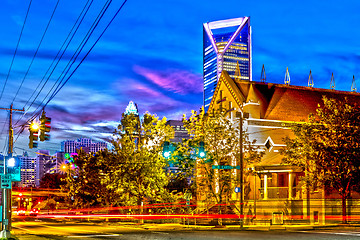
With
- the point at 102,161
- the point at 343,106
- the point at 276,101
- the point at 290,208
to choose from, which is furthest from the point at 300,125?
the point at 102,161

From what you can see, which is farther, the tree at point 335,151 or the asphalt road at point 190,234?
the tree at point 335,151

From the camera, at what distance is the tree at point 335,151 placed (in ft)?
139

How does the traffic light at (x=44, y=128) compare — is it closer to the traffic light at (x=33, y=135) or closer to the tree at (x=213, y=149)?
the traffic light at (x=33, y=135)

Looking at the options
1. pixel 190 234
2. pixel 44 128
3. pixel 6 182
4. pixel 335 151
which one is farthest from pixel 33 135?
pixel 335 151

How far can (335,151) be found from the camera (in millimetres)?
42875

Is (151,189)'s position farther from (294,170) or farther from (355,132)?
(355,132)

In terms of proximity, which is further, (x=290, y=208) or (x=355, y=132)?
(x=290, y=208)

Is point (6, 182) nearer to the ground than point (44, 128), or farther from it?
nearer to the ground

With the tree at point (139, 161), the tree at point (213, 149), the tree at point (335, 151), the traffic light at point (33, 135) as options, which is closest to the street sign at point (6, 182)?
the traffic light at point (33, 135)

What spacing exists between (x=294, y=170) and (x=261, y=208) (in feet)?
19.0

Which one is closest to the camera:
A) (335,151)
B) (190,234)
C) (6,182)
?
(6,182)

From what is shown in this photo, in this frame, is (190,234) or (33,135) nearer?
(33,135)

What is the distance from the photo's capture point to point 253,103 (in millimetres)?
57625

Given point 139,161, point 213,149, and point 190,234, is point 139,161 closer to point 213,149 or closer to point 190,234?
point 213,149
